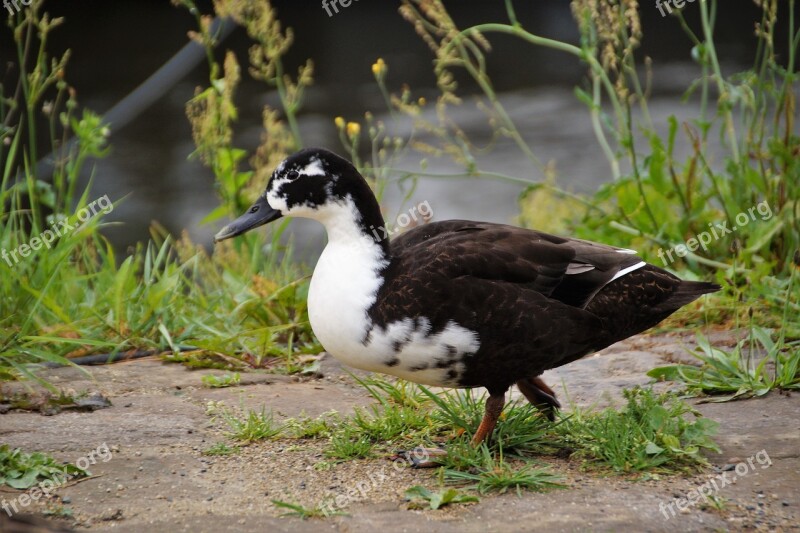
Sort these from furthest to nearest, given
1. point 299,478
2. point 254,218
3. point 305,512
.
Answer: point 254,218
point 299,478
point 305,512

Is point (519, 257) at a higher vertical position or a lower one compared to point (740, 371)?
higher

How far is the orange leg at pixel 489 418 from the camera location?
338cm

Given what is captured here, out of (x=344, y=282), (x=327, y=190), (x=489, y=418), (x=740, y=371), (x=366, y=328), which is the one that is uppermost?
(x=327, y=190)

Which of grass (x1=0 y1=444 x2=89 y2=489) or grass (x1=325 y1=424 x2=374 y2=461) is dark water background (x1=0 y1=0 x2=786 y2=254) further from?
grass (x1=0 y1=444 x2=89 y2=489)

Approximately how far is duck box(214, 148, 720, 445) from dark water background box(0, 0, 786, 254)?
387 centimetres

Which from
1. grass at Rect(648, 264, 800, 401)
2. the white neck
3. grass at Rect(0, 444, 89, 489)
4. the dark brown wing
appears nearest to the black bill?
the white neck

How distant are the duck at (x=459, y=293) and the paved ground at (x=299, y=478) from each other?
1.07 ft

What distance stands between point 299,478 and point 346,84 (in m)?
7.65

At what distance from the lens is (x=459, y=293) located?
331cm

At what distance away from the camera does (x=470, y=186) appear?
886cm

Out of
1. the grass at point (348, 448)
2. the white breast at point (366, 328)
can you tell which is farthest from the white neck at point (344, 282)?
the grass at point (348, 448)

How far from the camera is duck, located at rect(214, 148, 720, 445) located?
3281 mm

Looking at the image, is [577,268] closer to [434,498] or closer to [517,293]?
[517,293]

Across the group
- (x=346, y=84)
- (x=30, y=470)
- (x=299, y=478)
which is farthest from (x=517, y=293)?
(x=346, y=84)
